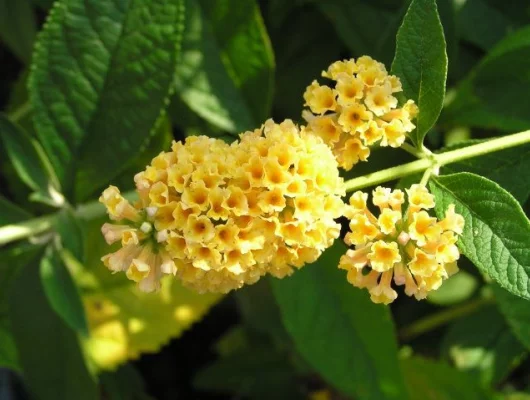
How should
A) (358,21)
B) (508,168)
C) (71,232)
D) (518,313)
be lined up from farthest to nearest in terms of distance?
1. (358,21)
2. (518,313)
3. (71,232)
4. (508,168)

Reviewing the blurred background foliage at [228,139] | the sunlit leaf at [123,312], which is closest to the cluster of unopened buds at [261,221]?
the blurred background foliage at [228,139]

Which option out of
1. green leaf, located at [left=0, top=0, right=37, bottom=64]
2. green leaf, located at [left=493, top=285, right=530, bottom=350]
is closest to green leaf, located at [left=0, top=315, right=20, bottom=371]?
green leaf, located at [left=0, top=0, right=37, bottom=64]

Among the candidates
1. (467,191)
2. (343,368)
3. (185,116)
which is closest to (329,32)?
(185,116)

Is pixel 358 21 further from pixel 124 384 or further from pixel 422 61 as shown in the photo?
pixel 124 384

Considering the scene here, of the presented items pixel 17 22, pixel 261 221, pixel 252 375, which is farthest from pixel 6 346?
pixel 261 221

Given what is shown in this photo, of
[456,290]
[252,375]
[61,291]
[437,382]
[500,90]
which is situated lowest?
[252,375]

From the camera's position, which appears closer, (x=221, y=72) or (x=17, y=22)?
(x=221, y=72)
